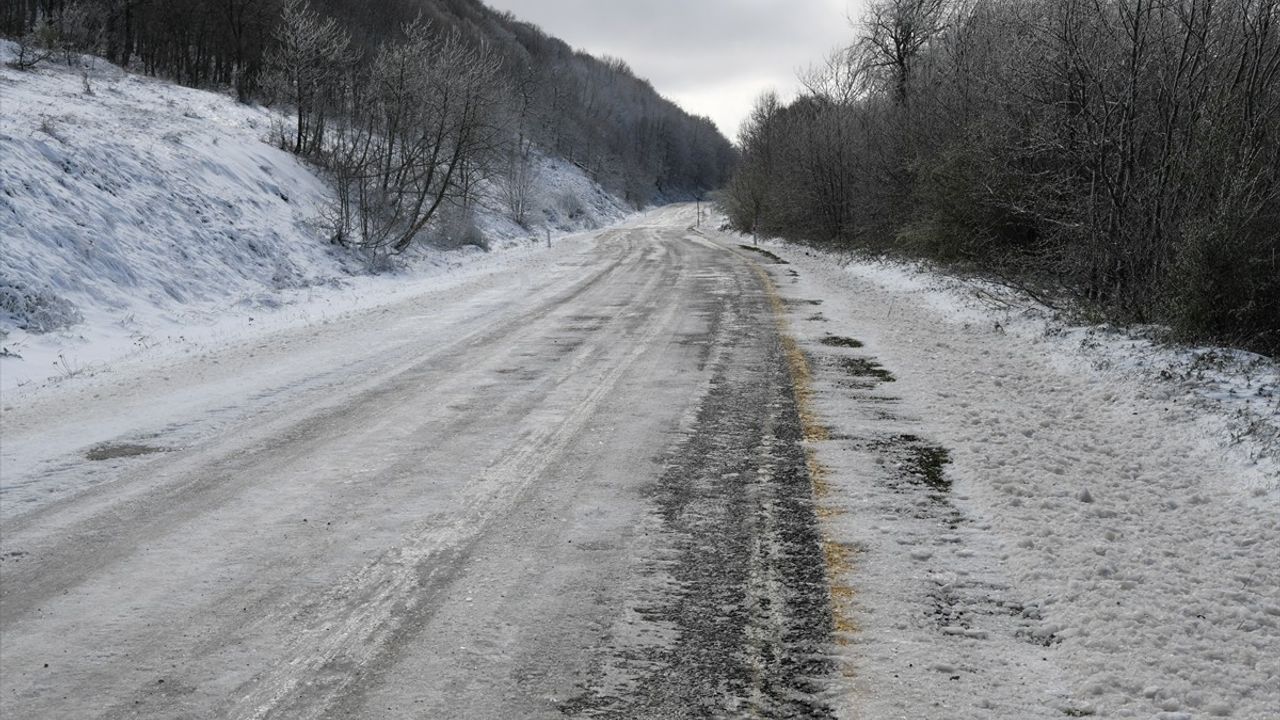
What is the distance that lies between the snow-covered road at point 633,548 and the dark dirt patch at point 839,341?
4.86ft

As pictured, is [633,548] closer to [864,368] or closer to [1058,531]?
[1058,531]

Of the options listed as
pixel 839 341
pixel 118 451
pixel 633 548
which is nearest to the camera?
pixel 633 548

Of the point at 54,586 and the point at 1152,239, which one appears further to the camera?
the point at 1152,239

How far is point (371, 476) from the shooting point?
494 centimetres

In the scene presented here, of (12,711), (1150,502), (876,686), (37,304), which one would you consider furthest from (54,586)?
(37,304)

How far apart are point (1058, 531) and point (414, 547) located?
3115 mm

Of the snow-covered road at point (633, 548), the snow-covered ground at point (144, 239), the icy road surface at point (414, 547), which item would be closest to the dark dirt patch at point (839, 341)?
the snow-covered road at point (633, 548)

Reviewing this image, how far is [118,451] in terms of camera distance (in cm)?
554

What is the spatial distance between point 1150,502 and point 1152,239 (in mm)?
6594

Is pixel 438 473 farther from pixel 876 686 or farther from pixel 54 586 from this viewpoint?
→ pixel 876 686

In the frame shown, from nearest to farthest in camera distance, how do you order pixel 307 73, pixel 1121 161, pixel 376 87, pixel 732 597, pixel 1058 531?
1. pixel 732 597
2. pixel 1058 531
3. pixel 1121 161
4. pixel 376 87
5. pixel 307 73

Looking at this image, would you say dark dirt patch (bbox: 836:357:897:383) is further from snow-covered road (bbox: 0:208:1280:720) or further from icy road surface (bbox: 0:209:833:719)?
icy road surface (bbox: 0:209:833:719)

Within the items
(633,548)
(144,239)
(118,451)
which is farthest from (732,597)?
(144,239)

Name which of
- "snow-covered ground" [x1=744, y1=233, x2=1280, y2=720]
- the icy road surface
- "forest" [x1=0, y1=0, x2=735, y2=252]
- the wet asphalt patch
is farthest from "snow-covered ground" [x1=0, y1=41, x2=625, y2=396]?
"snow-covered ground" [x1=744, y1=233, x2=1280, y2=720]
